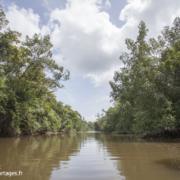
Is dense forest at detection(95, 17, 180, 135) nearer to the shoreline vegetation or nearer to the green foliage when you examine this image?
the shoreline vegetation

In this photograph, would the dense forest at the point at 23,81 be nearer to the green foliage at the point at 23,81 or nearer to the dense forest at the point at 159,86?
the green foliage at the point at 23,81

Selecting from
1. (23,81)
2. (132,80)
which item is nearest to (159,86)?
(132,80)

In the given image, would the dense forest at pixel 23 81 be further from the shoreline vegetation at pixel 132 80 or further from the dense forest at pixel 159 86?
the dense forest at pixel 159 86

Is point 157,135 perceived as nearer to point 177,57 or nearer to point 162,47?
point 177,57

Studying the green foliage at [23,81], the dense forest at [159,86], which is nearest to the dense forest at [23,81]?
the green foliage at [23,81]

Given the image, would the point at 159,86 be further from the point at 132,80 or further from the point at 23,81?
the point at 23,81

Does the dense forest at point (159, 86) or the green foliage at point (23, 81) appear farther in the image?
the green foliage at point (23, 81)

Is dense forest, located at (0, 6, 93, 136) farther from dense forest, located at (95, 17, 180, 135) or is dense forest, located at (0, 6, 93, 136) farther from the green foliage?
Answer: dense forest, located at (95, 17, 180, 135)

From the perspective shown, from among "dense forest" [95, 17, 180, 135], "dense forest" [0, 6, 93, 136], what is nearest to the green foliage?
"dense forest" [0, 6, 93, 136]

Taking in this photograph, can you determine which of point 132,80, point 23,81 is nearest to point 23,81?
point 23,81

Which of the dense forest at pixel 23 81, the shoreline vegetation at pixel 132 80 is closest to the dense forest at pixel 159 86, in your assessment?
the shoreline vegetation at pixel 132 80

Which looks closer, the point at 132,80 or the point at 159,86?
the point at 159,86

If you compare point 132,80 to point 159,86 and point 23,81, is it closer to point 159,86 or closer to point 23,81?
point 159,86

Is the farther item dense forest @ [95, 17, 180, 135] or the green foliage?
the green foliage
